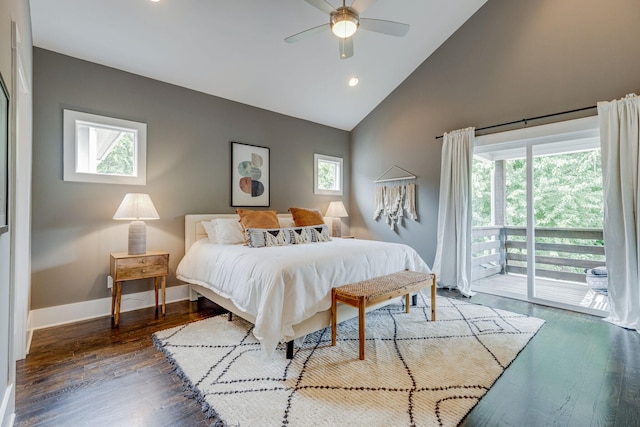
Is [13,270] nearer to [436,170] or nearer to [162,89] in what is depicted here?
[162,89]

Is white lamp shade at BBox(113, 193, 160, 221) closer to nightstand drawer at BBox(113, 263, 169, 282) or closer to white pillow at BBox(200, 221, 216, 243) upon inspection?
nightstand drawer at BBox(113, 263, 169, 282)

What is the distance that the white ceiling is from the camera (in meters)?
3.00

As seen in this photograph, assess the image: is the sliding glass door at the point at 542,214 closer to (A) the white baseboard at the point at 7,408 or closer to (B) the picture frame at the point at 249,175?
(B) the picture frame at the point at 249,175

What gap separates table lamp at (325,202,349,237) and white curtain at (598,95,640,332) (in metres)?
3.38

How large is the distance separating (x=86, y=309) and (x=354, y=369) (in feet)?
9.86

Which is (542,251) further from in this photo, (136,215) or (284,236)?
→ (136,215)

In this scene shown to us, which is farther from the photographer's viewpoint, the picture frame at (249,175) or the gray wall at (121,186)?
the picture frame at (249,175)

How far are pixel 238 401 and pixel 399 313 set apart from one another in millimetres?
2057

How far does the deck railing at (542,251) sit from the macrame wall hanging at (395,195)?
1.08 metres

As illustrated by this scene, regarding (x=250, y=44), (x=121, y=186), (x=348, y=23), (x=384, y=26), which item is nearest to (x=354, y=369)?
(x=348, y=23)

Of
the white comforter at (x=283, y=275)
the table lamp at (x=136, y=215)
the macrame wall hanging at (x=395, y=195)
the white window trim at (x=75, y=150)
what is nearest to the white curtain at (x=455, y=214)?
the macrame wall hanging at (x=395, y=195)

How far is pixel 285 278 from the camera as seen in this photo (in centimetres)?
233

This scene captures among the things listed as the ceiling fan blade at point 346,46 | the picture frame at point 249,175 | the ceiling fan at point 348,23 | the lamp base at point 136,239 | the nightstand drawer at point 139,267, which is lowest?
the nightstand drawer at point 139,267

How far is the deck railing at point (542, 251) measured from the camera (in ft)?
11.9
